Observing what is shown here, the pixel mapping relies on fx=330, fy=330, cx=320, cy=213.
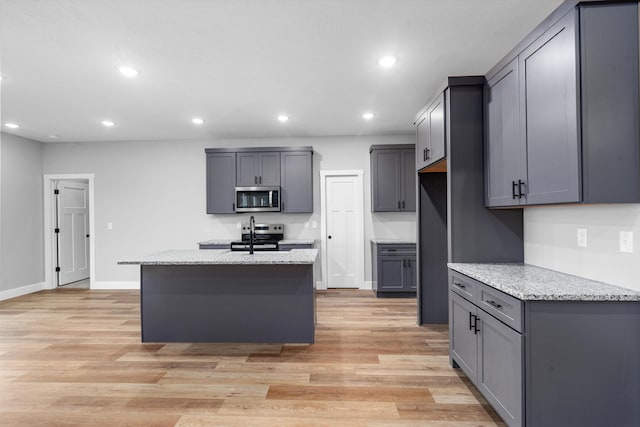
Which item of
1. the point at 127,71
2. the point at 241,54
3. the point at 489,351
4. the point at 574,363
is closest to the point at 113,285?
the point at 127,71

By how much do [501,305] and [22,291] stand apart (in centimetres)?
715

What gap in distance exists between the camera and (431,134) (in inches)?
128

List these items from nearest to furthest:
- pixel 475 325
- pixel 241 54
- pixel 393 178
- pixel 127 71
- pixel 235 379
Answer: pixel 475 325
pixel 235 379
pixel 241 54
pixel 127 71
pixel 393 178

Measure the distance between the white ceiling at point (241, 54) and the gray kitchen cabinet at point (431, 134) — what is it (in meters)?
0.39

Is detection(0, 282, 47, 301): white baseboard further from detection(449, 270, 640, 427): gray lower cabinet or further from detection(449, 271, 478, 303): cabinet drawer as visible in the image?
detection(449, 270, 640, 427): gray lower cabinet

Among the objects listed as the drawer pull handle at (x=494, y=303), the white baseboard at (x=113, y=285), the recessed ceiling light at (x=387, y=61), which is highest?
the recessed ceiling light at (x=387, y=61)

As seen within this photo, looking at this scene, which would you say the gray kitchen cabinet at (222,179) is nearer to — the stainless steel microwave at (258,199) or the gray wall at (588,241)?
the stainless steel microwave at (258,199)

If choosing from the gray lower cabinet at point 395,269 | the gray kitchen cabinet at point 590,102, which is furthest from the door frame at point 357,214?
the gray kitchen cabinet at point 590,102

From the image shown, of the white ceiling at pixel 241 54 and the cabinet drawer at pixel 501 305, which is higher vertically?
the white ceiling at pixel 241 54

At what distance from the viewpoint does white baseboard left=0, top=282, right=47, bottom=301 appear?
5300mm

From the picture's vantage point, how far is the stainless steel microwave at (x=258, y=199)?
17.8 feet

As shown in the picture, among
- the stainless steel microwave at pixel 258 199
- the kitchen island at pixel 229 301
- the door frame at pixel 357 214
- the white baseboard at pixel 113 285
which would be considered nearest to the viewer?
the kitchen island at pixel 229 301

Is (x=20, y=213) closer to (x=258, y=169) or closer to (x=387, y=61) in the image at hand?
(x=258, y=169)

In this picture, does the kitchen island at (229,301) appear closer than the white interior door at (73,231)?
Yes
